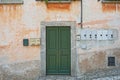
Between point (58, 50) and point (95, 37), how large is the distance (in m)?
1.74

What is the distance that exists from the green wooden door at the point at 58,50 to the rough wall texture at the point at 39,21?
51 centimetres

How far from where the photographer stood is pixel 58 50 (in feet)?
57.1

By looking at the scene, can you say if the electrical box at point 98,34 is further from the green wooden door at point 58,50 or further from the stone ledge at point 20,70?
the stone ledge at point 20,70

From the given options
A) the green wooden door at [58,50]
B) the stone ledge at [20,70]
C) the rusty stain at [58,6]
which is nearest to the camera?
the rusty stain at [58,6]

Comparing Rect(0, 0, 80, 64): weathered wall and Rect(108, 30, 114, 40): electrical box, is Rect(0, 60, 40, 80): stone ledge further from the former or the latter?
Rect(108, 30, 114, 40): electrical box

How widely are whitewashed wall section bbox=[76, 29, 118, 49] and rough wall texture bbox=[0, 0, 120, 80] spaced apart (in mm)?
157

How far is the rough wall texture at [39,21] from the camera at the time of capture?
1698 centimetres

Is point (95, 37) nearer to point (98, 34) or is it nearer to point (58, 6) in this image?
point (98, 34)

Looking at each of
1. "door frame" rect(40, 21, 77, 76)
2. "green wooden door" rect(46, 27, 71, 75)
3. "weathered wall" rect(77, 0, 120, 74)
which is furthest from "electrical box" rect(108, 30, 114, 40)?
"green wooden door" rect(46, 27, 71, 75)

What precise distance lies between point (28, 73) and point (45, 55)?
1.08 meters

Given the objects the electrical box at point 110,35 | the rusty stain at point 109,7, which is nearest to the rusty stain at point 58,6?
the rusty stain at point 109,7

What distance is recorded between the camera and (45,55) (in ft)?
56.4

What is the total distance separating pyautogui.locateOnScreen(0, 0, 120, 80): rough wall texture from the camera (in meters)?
17.0

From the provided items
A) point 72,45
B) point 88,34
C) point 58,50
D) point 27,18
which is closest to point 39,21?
point 27,18
